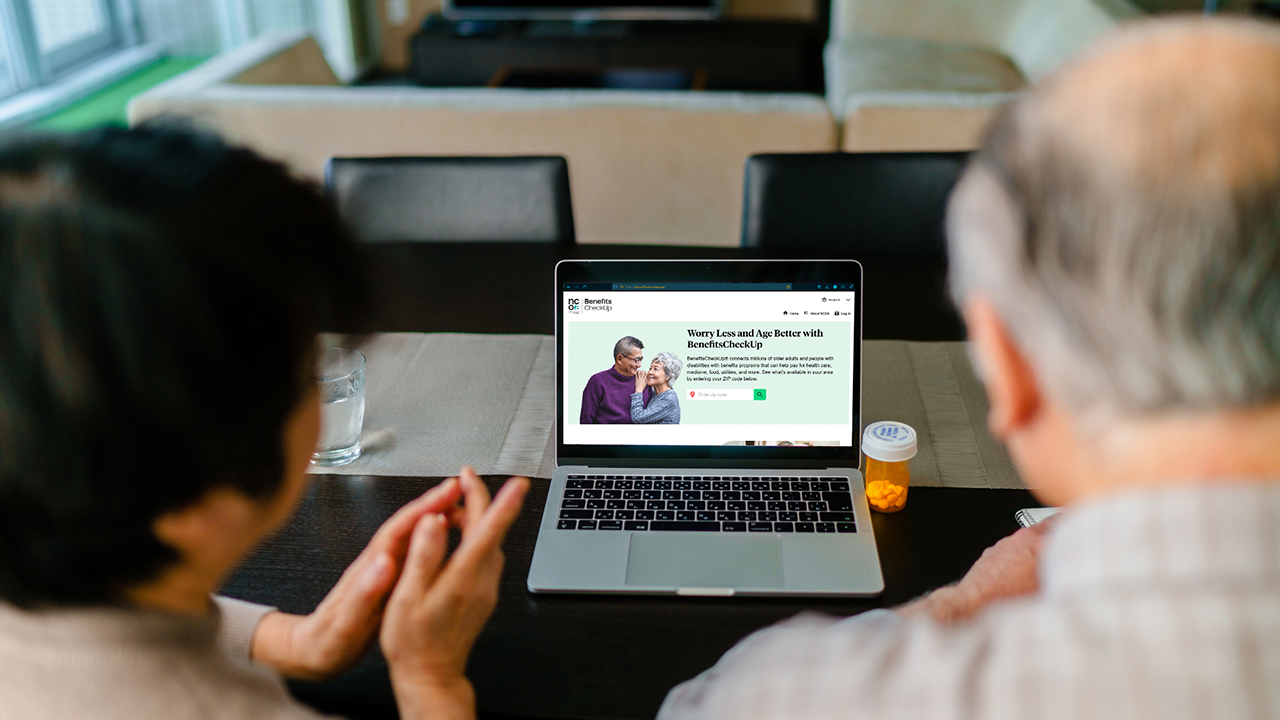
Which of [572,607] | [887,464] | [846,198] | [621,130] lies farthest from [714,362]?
[621,130]

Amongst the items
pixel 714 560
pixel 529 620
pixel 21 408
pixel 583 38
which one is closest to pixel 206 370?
pixel 21 408

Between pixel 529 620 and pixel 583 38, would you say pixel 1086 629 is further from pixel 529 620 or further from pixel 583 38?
pixel 583 38

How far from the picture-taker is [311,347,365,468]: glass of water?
1.07 m

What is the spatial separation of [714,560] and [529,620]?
19 cm

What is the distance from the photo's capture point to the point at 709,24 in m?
5.55

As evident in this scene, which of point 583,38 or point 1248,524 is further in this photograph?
point 583,38

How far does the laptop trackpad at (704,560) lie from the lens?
873 millimetres

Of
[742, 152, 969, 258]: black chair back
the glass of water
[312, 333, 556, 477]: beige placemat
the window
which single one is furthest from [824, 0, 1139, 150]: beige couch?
the window

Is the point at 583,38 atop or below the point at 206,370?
below

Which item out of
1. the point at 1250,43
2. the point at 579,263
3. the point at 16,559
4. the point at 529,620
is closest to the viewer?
the point at 1250,43

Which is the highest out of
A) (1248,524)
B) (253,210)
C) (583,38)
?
(253,210)

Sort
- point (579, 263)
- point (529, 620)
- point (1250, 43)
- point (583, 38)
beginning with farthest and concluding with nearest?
point (583, 38) < point (579, 263) < point (529, 620) < point (1250, 43)

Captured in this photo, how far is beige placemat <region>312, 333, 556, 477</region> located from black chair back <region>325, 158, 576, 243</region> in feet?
1.57

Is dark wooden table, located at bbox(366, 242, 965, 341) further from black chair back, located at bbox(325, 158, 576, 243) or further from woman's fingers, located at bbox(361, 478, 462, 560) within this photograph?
woman's fingers, located at bbox(361, 478, 462, 560)
